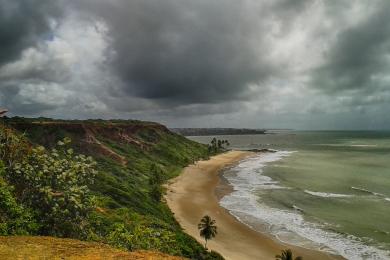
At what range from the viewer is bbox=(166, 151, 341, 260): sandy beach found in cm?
5444

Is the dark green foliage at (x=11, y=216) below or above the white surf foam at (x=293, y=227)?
above

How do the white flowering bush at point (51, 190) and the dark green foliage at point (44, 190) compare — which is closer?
the dark green foliage at point (44, 190)

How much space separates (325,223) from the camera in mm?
67875

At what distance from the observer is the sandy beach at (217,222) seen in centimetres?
5444

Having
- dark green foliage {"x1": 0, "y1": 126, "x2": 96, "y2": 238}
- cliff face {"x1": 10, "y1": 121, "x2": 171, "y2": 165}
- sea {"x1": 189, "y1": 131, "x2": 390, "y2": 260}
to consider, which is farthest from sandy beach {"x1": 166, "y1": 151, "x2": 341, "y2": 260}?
dark green foliage {"x1": 0, "y1": 126, "x2": 96, "y2": 238}

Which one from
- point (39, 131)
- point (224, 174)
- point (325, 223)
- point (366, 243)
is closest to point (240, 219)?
point (325, 223)

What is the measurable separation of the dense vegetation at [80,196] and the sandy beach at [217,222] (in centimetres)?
361

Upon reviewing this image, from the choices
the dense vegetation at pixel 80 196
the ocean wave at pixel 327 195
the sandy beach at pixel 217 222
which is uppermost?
the dense vegetation at pixel 80 196

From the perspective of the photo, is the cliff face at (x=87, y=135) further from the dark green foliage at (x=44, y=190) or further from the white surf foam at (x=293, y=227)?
the dark green foliage at (x=44, y=190)

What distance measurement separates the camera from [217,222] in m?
68.9

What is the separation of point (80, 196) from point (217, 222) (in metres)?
40.8

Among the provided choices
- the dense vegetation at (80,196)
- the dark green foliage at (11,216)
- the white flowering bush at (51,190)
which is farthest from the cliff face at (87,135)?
the dark green foliage at (11,216)

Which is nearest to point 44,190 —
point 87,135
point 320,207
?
point 320,207

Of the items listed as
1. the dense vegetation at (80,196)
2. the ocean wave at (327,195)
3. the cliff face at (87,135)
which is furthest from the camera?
the cliff face at (87,135)
